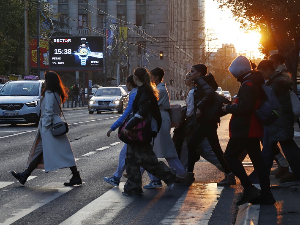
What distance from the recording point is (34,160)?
11.4 meters

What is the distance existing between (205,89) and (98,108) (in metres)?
33.8

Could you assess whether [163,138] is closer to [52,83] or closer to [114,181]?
[114,181]

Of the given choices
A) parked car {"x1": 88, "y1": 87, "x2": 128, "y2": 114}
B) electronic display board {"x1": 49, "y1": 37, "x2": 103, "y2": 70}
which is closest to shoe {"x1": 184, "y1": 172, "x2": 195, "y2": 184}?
parked car {"x1": 88, "y1": 87, "x2": 128, "y2": 114}

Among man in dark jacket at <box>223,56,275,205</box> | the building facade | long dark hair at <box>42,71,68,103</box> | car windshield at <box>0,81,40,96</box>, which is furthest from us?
the building facade

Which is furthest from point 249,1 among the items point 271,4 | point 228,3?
point 228,3

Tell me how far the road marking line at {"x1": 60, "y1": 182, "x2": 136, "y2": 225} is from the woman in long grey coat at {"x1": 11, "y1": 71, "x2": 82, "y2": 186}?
0.91m

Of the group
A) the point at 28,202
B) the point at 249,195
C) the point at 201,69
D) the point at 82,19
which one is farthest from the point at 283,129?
the point at 82,19

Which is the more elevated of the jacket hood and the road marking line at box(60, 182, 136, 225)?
the jacket hood

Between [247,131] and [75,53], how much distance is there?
192 ft

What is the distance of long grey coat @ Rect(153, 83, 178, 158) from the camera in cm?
1092

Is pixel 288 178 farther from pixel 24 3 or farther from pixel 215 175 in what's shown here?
pixel 24 3

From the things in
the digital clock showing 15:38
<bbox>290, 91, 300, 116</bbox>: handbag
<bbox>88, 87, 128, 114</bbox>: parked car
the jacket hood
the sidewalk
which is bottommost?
<bbox>88, 87, 128, 114</bbox>: parked car

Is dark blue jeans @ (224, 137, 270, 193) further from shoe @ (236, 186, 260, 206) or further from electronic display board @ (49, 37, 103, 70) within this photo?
electronic display board @ (49, 37, 103, 70)

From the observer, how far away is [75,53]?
219ft
